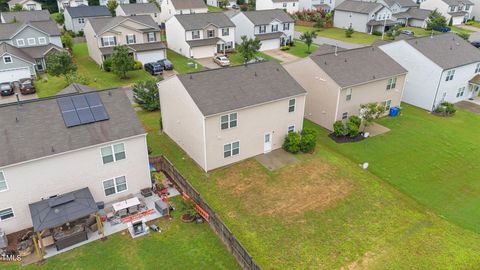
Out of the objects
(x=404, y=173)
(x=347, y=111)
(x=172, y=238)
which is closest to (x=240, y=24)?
(x=347, y=111)

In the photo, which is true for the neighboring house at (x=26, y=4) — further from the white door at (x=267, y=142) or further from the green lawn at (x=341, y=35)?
the white door at (x=267, y=142)

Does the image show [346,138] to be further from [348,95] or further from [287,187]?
[287,187]

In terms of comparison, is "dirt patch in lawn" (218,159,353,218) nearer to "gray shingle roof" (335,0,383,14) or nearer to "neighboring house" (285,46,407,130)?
"neighboring house" (285,46,407,130)

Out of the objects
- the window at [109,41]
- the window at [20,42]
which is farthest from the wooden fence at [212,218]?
the window at [20,42]

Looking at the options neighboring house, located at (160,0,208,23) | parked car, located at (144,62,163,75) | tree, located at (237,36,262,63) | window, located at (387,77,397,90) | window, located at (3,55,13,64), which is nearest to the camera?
window, located at (387,77,397,90)

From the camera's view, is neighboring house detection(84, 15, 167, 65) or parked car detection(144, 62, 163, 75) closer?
parked car detection(144, 62, 163, 75)

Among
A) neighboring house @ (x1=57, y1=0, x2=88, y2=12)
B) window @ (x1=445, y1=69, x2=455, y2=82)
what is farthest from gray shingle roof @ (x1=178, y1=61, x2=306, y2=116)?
neighboring house @ (x1=57, y1=0, x2=88, y2=12)

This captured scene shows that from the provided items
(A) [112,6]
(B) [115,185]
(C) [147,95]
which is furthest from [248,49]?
(A) [112,6]

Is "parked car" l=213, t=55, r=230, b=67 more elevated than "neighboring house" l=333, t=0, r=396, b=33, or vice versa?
"neighboring house" l=333, t=0, r=396, b=33
